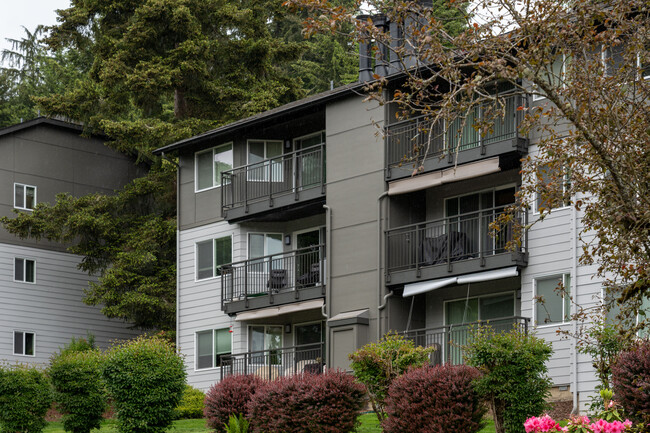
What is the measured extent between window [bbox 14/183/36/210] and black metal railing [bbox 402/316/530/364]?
17.2 m

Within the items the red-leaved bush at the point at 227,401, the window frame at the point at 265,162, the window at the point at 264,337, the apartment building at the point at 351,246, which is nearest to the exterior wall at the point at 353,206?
the apartment building at the point at 351,246

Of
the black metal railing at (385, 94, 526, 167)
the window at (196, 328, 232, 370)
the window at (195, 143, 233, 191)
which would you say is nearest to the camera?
the black metal railing at (385, 94, 526, 167)

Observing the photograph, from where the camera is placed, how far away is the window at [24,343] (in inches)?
1382

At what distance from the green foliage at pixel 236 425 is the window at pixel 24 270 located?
56.5 ft

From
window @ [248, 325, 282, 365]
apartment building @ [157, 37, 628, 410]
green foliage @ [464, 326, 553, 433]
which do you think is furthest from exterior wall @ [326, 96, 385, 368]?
green foliage @ [464, 326, 553, 433]

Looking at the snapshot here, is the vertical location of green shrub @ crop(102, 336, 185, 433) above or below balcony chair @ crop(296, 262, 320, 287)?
below

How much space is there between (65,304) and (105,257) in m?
2.92

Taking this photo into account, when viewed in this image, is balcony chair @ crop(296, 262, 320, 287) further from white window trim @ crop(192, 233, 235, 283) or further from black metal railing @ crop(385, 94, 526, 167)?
black metal railing @ crop(385, 94, 526, 167)

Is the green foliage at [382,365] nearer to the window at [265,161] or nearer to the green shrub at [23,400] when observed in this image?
the green shrub at [23,400]

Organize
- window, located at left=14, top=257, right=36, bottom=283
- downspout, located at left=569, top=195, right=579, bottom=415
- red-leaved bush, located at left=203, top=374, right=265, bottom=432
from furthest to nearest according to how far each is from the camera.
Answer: window, located at left=14, top=257, right=36, bottom=283
red-leaved bush, located at left=203, top=374, right=265, bottom=432
downspout, located at left=569, top=195, right=579, bottom=415

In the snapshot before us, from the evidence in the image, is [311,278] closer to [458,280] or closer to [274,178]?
[274,178]

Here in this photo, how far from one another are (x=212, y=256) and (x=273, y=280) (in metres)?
3.40

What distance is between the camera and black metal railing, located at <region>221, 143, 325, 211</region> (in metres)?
28.8

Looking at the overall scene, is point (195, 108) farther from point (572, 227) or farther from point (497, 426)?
point (497, 426)
